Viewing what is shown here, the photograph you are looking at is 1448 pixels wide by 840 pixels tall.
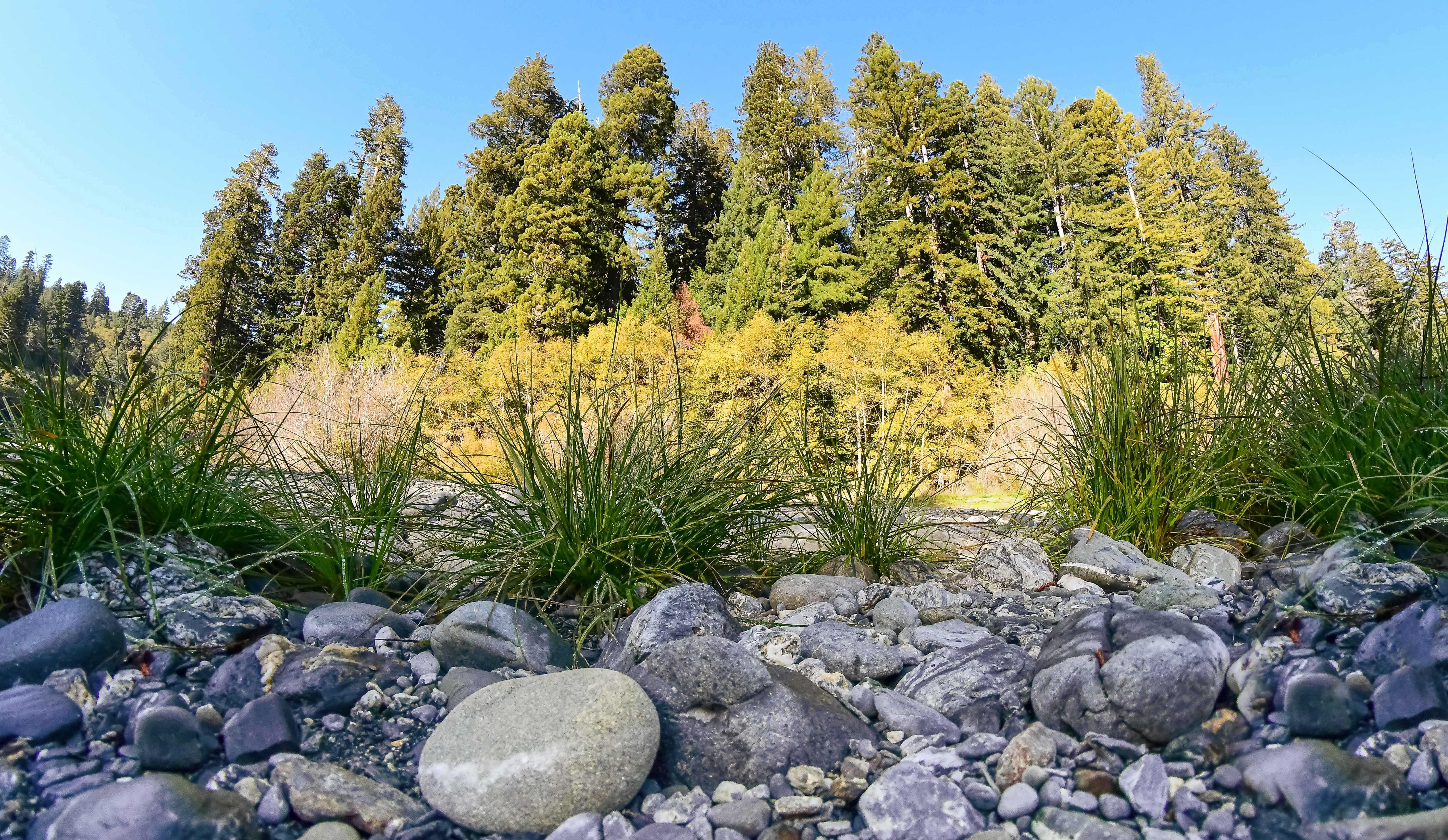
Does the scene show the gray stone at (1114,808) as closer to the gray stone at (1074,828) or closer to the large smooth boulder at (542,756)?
the gray stone at (1074,828)

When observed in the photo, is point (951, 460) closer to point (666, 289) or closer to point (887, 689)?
point (887, 689)

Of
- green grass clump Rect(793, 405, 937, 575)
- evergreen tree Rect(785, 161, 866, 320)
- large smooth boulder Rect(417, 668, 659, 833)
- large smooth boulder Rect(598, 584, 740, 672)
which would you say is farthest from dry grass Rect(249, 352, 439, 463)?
evergreen tree Rect(785, 161, 866, 320)

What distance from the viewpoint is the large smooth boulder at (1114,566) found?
2.42 m

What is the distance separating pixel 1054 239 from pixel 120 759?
2281 cm

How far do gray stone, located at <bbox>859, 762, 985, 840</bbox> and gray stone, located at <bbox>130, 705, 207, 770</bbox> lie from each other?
118 cm

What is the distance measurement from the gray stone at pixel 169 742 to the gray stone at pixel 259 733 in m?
0.05

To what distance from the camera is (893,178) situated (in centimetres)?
2241

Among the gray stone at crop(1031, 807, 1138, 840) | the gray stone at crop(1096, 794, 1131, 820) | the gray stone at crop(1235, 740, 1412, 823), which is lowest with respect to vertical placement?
the gray stone at crop(1031, 807, 1138, 840)

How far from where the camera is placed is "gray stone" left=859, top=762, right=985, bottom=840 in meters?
1.25

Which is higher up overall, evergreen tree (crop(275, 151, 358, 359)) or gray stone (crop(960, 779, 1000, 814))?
evergreen tree (crop(275, 151, 358, 359))

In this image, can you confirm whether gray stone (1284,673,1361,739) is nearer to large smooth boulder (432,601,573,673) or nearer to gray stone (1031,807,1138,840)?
gray stone (1031,807,1138,840)

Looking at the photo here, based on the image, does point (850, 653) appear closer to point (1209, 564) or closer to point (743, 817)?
point (743, 817)

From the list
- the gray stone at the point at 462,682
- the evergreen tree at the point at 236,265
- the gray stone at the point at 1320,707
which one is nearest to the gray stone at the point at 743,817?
the gray stone at the point at 462,682

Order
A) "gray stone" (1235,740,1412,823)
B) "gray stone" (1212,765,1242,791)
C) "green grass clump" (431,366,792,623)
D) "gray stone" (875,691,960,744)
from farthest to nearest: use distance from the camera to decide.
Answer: "green grass clump" (431,366,792,623) < "gray stone" (875,691,960,744) < "gray stone" (1212,765,1242,791) < "gray stone" (1235,740,1412,823)
